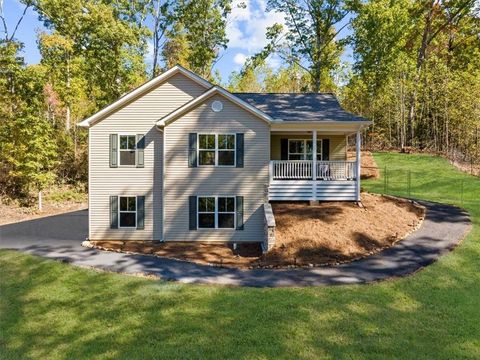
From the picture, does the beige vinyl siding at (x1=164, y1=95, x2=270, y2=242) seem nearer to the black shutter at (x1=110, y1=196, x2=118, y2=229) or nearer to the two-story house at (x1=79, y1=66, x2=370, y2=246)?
the two-story house at (x1=79, y1=66, x2=370, y2=246)

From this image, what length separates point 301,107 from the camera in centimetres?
1753

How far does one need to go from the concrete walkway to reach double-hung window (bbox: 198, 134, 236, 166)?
15.5ft

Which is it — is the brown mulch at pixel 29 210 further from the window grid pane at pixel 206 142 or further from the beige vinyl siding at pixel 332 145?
the beige vinyl siding at pixel 332 145

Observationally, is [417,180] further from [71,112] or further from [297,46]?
A: [71,112]

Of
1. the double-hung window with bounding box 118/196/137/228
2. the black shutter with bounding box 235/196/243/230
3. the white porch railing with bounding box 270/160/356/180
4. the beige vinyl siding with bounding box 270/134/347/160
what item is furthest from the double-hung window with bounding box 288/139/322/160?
the double-hung window with bounding box 118/196/137/228

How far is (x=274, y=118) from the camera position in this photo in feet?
51.3

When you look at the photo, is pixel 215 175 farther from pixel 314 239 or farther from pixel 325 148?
pixel 325 148

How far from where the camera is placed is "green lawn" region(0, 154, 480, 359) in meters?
6.67

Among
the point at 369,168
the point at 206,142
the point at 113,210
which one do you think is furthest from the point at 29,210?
the point at 369,168

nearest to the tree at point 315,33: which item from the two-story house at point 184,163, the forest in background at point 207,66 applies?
the forest in background at point 207,66

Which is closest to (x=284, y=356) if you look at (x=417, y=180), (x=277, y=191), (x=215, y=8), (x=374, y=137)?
(x=277, y=191)

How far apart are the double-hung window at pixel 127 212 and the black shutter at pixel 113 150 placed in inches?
59.7

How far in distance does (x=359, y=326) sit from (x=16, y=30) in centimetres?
2958

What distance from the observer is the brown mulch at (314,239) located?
1197cm
